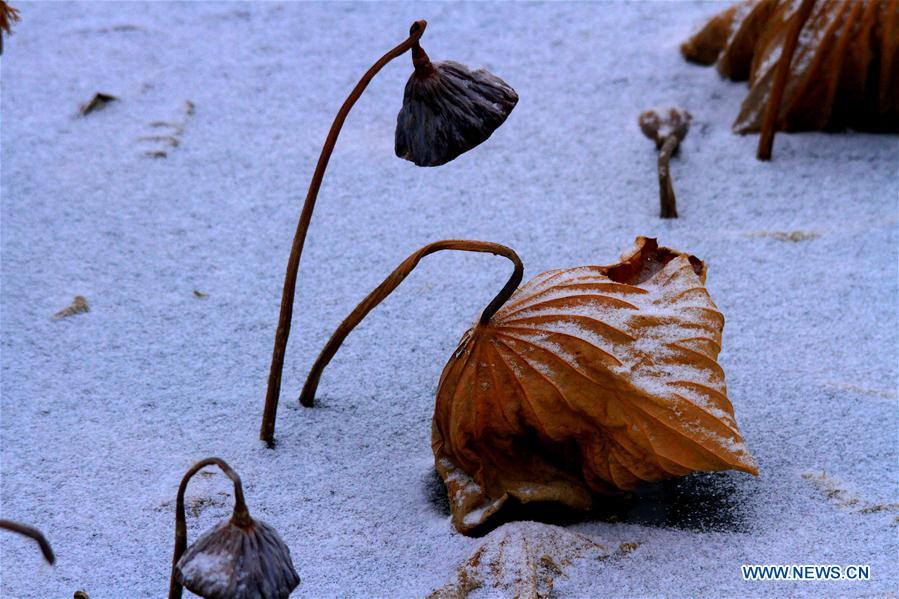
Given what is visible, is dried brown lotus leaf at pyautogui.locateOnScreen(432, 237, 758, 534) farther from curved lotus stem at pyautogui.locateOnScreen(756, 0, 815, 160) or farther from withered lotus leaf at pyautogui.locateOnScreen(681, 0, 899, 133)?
withered lotus leaf at pyautogui.locateOnScreen(681, 0, 899, 133)

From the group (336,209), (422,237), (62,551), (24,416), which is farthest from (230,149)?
(62,551)

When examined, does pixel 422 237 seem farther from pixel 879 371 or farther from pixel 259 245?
pixel 879 371

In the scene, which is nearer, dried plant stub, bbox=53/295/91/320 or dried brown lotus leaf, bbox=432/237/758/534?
dried brown lotus leaf, bbox=432/237/758/534

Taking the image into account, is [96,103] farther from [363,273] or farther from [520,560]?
[520,560]

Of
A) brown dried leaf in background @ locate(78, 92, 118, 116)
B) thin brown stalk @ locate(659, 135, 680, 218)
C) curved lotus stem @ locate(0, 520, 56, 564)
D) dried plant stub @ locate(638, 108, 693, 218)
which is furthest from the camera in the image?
brown dried leaf in background @ locate(78, 92, 118, 116)

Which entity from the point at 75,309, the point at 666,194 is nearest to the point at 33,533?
the point at 75,309

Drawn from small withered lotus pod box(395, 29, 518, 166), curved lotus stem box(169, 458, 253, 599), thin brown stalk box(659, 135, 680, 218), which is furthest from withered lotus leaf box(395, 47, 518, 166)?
thin brown stalk box(659, 135, 680, 218)
